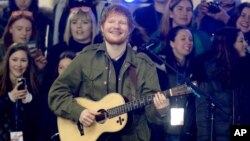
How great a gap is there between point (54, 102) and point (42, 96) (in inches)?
5.3

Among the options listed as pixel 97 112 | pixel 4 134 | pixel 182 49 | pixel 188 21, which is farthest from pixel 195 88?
pixel 4 134

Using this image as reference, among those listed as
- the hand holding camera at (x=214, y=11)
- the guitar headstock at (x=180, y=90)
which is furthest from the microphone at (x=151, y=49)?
the hand holding camera at (x=214, y=11)

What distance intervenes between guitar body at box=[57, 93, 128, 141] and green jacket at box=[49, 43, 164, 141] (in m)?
0.04

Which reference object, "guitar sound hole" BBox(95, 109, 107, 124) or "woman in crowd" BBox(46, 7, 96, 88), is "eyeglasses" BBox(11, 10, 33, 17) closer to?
"woman in crowd" BBox(46, 7, 96, 88)

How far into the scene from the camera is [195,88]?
3.30 meters

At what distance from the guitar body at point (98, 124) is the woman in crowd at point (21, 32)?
493mm

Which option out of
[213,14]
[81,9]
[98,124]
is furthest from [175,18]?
[98,124]

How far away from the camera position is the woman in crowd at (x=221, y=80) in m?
3.43

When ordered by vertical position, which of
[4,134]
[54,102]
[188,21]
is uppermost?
[188,21]

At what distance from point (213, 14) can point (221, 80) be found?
557 mm

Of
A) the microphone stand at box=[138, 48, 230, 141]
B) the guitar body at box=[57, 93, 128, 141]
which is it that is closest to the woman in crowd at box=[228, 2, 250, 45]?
the microphone stand at box=[138, 48, 230, 141]

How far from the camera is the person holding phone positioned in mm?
3385

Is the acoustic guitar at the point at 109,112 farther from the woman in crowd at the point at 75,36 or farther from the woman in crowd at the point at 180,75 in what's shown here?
the woman in crowd at the point at 75,36

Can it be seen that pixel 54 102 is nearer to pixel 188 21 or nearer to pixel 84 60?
pixel 84 60
